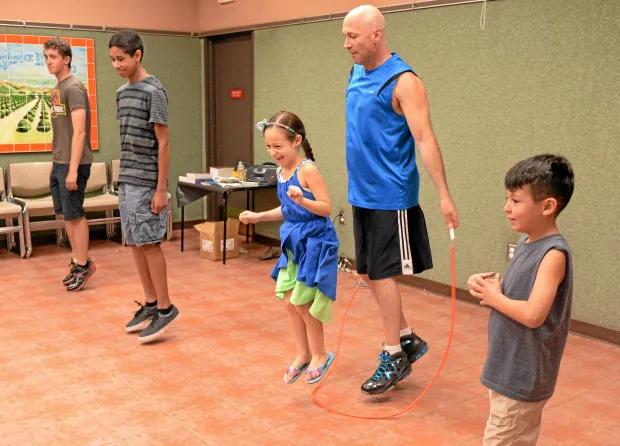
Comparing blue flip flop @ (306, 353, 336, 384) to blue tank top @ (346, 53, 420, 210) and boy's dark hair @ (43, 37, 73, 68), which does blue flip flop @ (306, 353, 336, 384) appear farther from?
boy's dark hair @ (43, 37, 73, 68)

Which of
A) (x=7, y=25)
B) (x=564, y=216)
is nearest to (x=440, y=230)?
(x=564, y=216)

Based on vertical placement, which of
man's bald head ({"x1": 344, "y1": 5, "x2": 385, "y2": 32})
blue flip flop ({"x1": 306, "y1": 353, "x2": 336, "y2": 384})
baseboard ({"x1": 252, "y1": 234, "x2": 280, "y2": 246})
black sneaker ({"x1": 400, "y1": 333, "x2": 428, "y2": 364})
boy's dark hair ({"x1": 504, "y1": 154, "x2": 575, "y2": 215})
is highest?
man's bald head ({"x1": 344, "y1": 5, "x2": 385, "y2": 32})

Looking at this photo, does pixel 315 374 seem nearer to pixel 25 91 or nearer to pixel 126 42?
pixel 126 42

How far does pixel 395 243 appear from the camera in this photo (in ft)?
10.3

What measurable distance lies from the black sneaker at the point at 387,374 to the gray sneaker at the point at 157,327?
1.31 m

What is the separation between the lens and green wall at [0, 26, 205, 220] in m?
6.97

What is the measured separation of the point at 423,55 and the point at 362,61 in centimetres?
212

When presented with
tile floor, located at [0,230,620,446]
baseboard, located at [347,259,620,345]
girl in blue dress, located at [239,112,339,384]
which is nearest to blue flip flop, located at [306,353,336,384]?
girl in blue dress, located at [239,112,339,384]

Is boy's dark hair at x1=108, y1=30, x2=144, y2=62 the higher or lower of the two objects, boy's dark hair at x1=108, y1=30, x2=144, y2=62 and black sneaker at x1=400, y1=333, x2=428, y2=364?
the higher

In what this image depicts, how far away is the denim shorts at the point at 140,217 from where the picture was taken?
3.79 meters

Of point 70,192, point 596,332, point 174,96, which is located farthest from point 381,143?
point 174,96

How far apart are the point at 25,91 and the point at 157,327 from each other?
363 centimetres

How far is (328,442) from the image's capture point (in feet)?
9.25

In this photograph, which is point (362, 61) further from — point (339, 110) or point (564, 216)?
point (339, 110)
